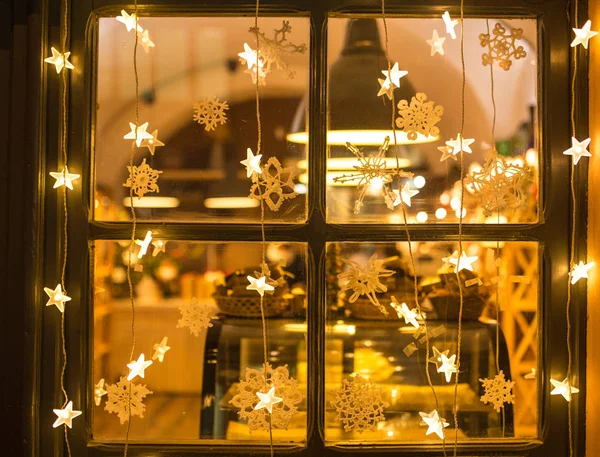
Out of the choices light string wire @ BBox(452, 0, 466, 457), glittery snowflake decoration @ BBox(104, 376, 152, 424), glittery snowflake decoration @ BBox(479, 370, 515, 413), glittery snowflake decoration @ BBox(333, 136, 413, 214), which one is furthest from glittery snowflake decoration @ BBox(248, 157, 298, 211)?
glittery snowflake decoration @ BBox(479, 370, 515, 413)

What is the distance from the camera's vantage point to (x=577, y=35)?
1.23 metres

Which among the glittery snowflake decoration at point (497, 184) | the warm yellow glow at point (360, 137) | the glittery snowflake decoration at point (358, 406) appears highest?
the warm yellow glow at point (360, 137)

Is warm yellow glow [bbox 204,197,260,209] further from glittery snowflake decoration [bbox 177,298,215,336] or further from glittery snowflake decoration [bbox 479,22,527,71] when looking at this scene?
glittery snowflake decoration [bbox 479,22,527,71]

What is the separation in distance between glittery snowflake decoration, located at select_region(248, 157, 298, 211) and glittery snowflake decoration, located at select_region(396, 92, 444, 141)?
277 millimetres

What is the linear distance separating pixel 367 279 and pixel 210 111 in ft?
1.72

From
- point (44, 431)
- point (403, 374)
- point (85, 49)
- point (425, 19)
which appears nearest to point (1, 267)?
point (44, 431)

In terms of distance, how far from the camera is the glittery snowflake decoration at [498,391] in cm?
128

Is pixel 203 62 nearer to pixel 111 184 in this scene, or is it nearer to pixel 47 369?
pixel 111 184

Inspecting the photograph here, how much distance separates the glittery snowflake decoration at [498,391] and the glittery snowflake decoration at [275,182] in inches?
24.0

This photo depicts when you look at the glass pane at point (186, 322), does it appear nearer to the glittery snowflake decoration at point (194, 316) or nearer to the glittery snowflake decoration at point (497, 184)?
the glittery snowflake decoration at point (194, 316)

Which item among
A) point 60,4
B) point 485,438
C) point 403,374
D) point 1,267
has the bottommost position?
point 485,438

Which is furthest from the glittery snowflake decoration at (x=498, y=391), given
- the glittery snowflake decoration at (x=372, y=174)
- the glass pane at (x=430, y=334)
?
the glittery snowflake decoration at (x=372, y=174)

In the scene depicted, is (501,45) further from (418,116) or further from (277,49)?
(277,49)

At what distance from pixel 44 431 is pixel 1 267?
0.37m
